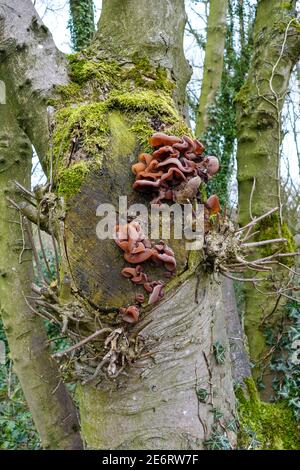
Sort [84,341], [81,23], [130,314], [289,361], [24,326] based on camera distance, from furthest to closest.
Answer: [81,23] < [24,326] < [289,361] < [130,314] < [84,341]

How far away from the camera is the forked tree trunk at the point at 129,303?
1.64m

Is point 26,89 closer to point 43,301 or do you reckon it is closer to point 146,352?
point 43,301

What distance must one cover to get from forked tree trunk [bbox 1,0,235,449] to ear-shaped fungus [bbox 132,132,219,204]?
0.19 feet

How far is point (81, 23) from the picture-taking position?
15.1 feet

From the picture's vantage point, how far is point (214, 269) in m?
1.75

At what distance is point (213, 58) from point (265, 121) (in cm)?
245

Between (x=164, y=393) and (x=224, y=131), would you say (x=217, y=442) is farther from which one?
(x=224, y=131)

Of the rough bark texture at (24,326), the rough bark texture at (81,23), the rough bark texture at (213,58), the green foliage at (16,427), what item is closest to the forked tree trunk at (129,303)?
the rough bark texture at (24,326)

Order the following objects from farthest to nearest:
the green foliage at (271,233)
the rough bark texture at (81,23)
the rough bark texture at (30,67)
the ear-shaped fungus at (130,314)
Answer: the rough bark texture at (81,23), the green foliage at (271,233), the rough bark texture at (30,67), the ear-shaped fungus at (130,314)

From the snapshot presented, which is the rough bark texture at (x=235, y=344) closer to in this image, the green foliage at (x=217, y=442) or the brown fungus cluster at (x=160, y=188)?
the green foliage at (x=217, y=442)

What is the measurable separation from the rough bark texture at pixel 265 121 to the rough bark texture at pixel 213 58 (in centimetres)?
169

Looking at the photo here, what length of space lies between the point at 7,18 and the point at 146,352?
1707 mm

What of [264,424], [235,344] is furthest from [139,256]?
[235,344]

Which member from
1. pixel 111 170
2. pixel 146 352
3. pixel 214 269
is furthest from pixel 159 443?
pixel 111 170
